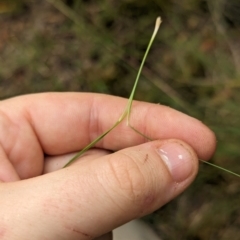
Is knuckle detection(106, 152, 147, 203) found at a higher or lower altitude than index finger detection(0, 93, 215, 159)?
higher

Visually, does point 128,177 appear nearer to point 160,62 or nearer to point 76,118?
point 76,118

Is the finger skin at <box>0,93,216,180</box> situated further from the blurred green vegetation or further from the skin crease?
the blurred green vegetation

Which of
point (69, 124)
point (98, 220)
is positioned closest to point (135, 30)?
point (69, 124)

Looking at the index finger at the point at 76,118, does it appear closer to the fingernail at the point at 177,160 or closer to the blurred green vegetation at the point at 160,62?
the fingernail at the point at 177,160

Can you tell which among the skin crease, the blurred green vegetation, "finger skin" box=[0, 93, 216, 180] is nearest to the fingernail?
the skin crease

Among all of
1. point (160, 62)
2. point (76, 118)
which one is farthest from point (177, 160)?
point (160, 62)

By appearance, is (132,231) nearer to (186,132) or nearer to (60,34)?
(186,132)
